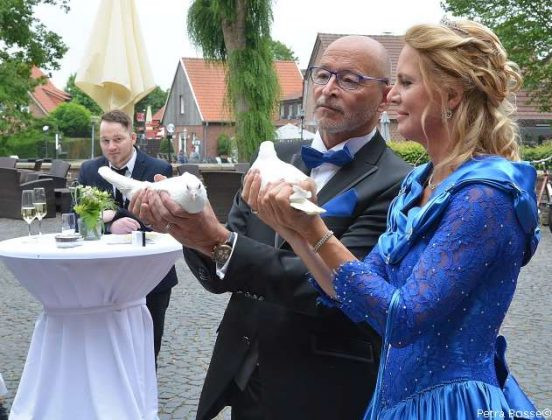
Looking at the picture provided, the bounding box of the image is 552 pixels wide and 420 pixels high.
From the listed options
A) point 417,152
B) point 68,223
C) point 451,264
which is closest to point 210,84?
point 417,152

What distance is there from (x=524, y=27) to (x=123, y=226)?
2529 centimetres

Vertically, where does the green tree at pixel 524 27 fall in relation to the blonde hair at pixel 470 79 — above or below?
above

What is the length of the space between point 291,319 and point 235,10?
14465 millimetres

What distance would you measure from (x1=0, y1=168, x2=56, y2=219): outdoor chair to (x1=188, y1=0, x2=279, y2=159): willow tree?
445 cm

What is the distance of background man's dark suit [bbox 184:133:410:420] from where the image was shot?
184cm

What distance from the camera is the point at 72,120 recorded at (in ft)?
198

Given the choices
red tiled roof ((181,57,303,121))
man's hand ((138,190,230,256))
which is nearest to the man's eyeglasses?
man's hand ((138,190,230,256))

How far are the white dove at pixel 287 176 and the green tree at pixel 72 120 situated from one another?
6117cm

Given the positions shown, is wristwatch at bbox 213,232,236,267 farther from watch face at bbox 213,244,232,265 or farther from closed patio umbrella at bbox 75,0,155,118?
closed patio umbrella at bbox 75,0,155,118

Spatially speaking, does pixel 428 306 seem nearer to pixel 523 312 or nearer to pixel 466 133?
pixel 466 133

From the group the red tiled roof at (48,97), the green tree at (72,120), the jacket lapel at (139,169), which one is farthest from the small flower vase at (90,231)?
the red tiled roof at (48,97)

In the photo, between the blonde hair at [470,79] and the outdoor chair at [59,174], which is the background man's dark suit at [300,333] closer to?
→ the blonde hair at [470,79]

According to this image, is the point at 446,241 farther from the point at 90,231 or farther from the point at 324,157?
the point at 90,231

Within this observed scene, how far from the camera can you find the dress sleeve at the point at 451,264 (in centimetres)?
140
